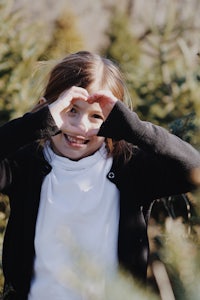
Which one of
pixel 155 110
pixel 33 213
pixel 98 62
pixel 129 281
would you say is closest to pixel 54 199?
pixel 33 213

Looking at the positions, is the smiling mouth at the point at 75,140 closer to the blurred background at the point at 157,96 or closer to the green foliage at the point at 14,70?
the blurred background at the point at 157,96

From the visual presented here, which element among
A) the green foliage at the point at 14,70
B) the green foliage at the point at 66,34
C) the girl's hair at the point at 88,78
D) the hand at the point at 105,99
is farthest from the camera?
the green foliage at the point at 66,34

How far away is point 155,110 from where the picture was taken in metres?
3.76

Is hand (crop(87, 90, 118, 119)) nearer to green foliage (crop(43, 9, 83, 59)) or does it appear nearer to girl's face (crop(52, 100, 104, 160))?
girl's face (crop(52, 100, 104, 160))

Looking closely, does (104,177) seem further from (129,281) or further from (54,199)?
(129,281)

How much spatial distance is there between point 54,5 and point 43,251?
11039 millimetres

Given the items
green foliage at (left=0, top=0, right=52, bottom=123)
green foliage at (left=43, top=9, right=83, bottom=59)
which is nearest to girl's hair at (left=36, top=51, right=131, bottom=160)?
green foliage at (left=0, top=0, right=52, bottom=123)

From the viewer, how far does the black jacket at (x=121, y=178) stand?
4.56 feet

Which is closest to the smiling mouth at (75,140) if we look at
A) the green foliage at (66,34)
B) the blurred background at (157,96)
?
the blurred background at (157,96)

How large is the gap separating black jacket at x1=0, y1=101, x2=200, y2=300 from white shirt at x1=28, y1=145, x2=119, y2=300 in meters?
0.02

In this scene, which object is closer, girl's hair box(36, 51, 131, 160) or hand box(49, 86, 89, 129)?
hand box(49, 86, 89, 129)

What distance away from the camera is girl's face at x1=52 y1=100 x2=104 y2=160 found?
1412 mm

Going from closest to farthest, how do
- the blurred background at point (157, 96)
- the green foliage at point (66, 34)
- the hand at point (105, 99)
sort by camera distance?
the blurred background at point (157, 96)
the hand at point (105, 99)
the green foliage at point (66, 34)

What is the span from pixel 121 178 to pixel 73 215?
0.16m
